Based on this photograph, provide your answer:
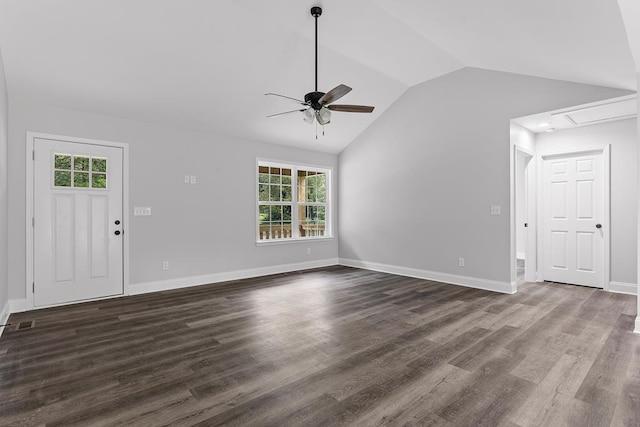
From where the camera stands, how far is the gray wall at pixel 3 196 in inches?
137

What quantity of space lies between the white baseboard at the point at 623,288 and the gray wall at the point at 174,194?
17.1 feet

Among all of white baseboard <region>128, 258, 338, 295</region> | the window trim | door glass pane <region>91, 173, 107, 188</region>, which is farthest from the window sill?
door glass pane <region>91, 173, 107, 188</region>

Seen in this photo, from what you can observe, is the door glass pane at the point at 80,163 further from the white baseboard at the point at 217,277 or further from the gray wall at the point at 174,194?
the white baseboard at the point at 217,277

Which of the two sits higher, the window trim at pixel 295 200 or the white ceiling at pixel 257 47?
the white ceiling at pixel 257 47

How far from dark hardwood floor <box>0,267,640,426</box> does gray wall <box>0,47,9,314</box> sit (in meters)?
0.40

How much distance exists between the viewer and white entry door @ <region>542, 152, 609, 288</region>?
16.0 feet

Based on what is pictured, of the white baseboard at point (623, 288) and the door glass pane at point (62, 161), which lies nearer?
the door glass pane at point (62, 161)

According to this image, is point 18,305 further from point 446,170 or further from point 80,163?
point 446,170

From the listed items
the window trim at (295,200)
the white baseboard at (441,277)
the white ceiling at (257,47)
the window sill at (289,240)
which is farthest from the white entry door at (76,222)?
the white baseboard at (441,277)

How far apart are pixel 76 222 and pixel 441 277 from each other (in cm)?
543

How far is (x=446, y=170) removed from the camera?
214 inches

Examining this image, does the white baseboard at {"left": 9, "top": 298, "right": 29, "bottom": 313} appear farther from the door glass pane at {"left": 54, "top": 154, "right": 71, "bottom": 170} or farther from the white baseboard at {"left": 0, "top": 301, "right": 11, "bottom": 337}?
the door glass pane at {"left": 54, "top": 154, "right": 71, "bottom": 170}

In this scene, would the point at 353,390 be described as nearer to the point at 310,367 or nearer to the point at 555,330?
the point at 310,367

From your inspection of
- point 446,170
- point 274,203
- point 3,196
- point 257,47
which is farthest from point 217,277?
point 446,170
